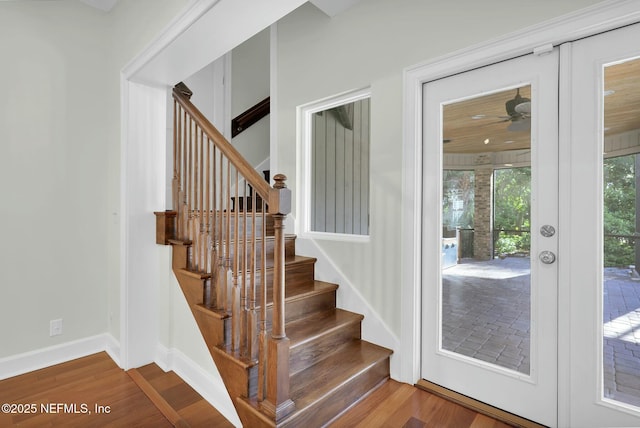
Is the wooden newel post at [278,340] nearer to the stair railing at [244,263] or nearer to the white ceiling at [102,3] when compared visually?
the stair railing at [244,263]

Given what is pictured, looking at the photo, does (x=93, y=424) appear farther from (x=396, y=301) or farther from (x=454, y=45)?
(x=454, y=45)

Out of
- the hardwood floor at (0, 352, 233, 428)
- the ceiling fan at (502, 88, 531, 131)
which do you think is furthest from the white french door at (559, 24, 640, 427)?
the hardwood floor at (0, 352, 233, 428)

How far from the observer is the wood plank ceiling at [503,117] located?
1511 millimetres

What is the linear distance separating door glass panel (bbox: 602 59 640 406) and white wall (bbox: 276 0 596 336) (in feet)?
1.65

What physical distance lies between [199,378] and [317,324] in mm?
843

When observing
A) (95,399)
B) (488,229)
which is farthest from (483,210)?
(95,399)

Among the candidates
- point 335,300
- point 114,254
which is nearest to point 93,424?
point 114,254

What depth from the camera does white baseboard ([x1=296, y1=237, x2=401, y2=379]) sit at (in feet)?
7.16

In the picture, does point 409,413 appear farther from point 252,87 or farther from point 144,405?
point 252,87

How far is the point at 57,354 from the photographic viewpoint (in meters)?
2.53

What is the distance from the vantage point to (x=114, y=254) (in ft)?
8.80

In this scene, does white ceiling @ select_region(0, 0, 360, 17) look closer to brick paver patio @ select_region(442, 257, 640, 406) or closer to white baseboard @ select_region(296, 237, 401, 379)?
white baseboard @ select_region(296, 237, 401, 379)

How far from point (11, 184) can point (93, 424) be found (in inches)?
70.0

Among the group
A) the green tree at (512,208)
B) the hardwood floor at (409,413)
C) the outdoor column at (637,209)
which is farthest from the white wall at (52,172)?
the outdoor column at (637,209)
